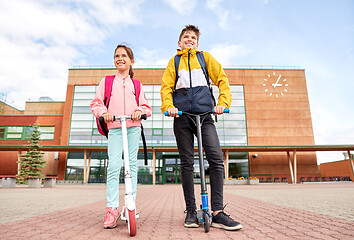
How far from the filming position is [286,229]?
90.2 inches

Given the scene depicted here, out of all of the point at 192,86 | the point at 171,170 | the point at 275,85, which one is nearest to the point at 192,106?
the point at 192,86

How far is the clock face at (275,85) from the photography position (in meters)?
28.0

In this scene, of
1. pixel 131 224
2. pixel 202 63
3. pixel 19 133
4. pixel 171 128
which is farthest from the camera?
pixel 19 133

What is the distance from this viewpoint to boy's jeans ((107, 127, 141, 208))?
2.61 m

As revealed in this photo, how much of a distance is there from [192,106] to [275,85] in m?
28.3

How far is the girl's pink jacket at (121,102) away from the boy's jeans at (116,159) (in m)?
0.10

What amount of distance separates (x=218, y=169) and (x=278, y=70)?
1154 inches

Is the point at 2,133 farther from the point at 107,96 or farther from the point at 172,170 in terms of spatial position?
the point at 107,96

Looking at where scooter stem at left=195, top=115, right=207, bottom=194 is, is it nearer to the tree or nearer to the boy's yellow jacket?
the boy's yellow jacket

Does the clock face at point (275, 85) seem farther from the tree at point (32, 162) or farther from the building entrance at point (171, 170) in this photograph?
the tree at point (32, 162)

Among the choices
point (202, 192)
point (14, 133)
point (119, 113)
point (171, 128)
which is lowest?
point (202, 192)

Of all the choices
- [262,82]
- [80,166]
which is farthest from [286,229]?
[262,82]

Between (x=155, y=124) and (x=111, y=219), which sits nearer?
(x=111, y=219)

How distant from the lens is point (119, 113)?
285 centimetres
